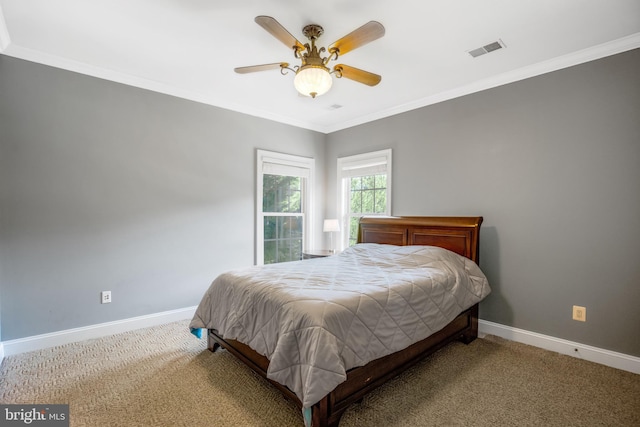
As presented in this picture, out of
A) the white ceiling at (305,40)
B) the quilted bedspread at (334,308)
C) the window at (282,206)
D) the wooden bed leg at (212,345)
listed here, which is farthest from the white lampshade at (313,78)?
→ the wooden bed leg at (212,345)

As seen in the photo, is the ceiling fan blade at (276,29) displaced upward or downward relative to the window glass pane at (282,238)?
upward

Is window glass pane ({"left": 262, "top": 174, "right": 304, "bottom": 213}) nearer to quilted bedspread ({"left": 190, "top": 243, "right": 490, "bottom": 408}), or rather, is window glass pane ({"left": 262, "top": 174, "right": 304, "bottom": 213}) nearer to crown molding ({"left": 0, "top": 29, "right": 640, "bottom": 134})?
crown molding ({"left": 0, "top": 29, "right": 640, "bottom": 134})

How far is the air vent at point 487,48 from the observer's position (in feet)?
7.80

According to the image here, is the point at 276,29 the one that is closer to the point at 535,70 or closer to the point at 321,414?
the point at 321,414

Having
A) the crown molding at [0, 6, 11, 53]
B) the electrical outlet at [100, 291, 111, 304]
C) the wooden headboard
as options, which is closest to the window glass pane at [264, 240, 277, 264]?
the wooden headboard

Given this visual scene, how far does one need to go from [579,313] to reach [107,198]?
4352mm

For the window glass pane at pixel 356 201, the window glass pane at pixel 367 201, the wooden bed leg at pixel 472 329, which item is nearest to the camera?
the wooden bed leg at pixel 472 329

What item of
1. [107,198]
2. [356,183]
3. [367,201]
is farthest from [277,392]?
[356,183]

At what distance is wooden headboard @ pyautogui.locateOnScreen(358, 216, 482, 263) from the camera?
9.45 feet

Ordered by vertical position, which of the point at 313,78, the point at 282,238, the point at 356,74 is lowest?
the point at 282,238

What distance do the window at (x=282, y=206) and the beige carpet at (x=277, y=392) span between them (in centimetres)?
176

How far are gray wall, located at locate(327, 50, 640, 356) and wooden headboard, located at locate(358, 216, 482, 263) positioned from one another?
0.87ft

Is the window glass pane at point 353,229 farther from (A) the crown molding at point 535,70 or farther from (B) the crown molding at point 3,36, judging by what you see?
(B) the crown molding at point 3,36

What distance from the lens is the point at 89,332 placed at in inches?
110
